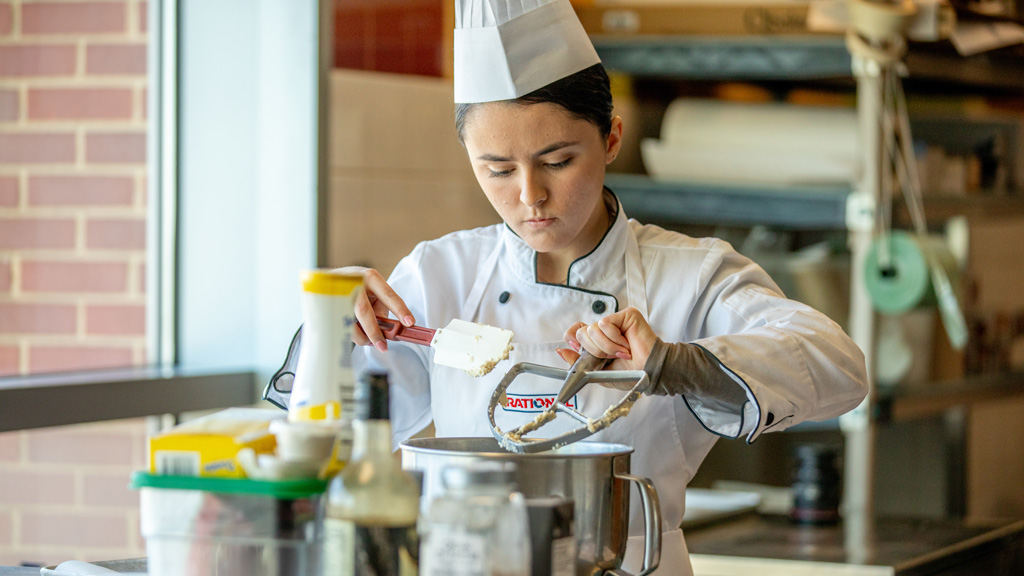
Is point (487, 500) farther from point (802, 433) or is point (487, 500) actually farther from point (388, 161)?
point (802, 433)

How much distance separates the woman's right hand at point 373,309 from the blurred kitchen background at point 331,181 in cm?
122

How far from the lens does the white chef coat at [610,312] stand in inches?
54.5

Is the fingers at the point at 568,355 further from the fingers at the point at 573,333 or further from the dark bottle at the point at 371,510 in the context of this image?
the dark bottle at the point at 371,510

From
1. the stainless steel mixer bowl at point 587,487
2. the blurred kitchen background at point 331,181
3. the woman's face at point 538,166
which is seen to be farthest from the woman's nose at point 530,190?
the blurred kitchen background at point 331,181

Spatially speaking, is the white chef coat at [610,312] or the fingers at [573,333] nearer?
the fingers at [573,333]

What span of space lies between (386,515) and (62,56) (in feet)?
6.76

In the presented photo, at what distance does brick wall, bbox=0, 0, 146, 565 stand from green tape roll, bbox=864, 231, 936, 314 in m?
1.74

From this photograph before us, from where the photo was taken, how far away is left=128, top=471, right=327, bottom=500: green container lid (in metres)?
0.89

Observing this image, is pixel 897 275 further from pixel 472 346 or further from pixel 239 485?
pixel 239 485

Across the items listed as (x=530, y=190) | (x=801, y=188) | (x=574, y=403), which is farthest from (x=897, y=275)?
(x=530, y=190)

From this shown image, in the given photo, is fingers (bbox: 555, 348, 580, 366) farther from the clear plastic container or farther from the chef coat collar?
the clear plastic container

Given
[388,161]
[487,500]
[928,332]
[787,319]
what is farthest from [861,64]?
[487,500]

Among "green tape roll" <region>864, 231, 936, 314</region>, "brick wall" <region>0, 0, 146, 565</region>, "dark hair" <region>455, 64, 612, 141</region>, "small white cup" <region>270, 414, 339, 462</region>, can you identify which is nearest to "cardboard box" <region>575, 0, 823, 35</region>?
"green tape roll" <region>864, 231, 936, 314</region>

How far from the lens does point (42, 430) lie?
2.49 meters
